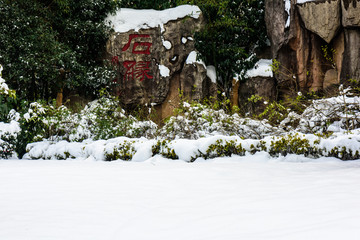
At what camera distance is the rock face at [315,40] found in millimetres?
8398

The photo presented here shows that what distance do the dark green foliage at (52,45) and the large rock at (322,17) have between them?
18.4ft

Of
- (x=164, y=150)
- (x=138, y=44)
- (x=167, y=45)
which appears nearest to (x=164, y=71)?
(x=167, y=45)

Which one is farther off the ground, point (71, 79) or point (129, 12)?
point (129, 12)

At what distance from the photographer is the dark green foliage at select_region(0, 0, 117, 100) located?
8523 mm

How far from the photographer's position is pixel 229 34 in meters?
10.4

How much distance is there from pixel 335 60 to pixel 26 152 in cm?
795

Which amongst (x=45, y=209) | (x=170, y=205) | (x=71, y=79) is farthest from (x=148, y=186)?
(x=71, y=79)

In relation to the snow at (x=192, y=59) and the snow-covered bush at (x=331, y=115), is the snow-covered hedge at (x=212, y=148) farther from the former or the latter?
the snow at (x=192, y=59)

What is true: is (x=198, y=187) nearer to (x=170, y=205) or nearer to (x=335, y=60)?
(x=170, y=205)

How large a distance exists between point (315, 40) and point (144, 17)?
16.7ft

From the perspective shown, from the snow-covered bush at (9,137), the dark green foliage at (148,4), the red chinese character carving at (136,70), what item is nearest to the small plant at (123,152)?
the snow-covered bush at (9,137)

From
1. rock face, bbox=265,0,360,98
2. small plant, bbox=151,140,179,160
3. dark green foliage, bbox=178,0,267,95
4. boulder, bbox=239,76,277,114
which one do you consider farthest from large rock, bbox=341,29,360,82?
small plant, bbox=151,140,179,160

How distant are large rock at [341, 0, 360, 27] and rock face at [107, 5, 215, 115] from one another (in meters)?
4.08

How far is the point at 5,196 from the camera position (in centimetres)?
243
